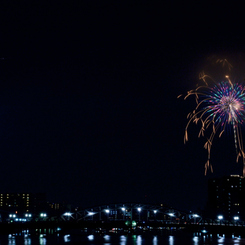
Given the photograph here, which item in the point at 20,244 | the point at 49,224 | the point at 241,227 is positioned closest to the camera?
the point at 20,244

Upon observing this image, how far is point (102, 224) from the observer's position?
591 feet

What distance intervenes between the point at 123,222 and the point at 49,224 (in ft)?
132

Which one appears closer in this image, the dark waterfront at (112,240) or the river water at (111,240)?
the river water at (111,240)

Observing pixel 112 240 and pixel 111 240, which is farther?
pixel 111 240

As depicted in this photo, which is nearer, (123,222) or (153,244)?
(153,244)

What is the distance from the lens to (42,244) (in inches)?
4692

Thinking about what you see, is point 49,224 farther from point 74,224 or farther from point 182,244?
point 182,244

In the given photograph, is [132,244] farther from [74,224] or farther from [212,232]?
[212,232]

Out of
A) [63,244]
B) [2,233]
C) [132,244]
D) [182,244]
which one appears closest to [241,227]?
[182,244]

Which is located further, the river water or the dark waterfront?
the dark waterfront

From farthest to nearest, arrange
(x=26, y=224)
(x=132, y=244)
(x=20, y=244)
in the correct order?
1. (x=26, y=224)
2. (x=132, y=244)
3. (x=20, y=244)

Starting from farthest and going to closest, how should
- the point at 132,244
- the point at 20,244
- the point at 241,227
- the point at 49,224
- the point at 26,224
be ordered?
the point at 49,224
the point at 26,224
the point at 241,227
the point at 132,244
the point at 20,244

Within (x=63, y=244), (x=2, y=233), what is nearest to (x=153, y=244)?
(x=63, y=244)

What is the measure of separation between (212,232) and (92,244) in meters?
86.0
